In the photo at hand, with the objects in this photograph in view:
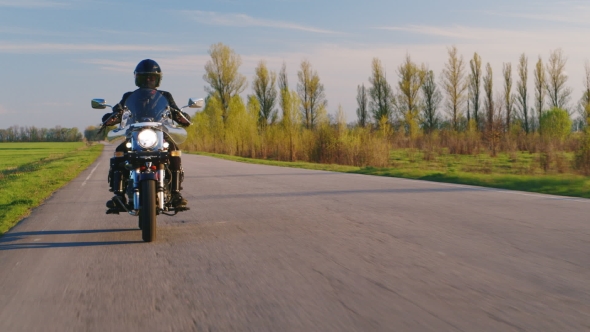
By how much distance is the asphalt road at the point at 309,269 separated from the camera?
446cm

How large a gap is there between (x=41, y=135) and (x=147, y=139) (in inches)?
6516

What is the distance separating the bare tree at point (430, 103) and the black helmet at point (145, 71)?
6304 cm

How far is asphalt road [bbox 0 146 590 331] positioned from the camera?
14.6ft

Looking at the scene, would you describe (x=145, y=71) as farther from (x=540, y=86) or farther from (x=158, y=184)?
(x=540, y=86)

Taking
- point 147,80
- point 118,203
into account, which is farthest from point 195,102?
point 118,203

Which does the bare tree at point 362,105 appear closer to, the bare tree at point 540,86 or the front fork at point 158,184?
the bare tree at point 540,86

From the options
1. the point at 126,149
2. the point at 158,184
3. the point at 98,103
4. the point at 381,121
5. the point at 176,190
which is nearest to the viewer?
the point at 158,184

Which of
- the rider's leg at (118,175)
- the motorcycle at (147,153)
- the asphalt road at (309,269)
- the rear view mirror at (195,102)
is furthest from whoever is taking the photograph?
the rear view mirror at (195,102)

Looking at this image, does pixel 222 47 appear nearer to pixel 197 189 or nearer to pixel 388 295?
pixel 197 189

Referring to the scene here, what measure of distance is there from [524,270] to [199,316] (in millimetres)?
3061

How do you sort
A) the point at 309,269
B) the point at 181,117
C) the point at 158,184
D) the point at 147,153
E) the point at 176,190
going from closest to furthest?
the point at 309,269 < the point at 147,153 < the point at 158,184 < the point at 176,190 < the point at 181,117

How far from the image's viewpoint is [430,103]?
6962 centimetres

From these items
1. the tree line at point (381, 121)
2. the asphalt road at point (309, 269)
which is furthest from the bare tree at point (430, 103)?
the asphalt road at point (309, 269)

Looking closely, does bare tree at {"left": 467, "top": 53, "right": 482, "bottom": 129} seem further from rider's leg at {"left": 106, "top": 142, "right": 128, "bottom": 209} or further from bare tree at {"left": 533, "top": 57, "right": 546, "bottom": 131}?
rider's leg at {"left": 106, "top": 142, "right": 128, "bottom": 209}
